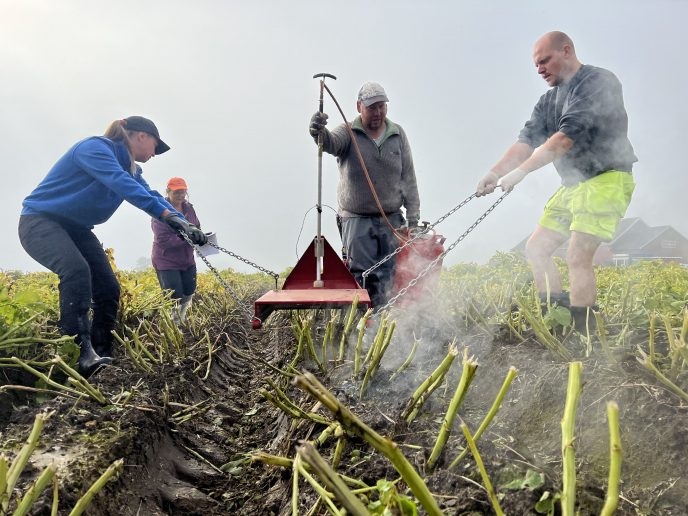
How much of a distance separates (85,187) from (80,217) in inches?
8.6

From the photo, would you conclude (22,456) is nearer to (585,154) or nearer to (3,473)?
(3,473)

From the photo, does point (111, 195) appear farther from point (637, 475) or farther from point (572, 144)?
point (637, 475)

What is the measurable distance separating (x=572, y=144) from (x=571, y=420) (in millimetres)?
2056

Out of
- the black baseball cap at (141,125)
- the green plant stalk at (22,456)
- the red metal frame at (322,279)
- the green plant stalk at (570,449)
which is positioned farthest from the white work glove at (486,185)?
the green plant stalk at (22,456)

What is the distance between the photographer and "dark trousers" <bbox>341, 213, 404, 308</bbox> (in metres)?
4.64

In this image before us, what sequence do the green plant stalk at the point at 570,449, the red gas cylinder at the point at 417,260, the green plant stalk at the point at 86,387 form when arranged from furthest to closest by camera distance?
the red gas cylinder at the point at 417,260, the green plant stalk at the point at 86,387, the green plant stalk at the point at 570,449

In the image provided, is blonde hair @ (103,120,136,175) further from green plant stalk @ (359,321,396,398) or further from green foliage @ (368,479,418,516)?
green foliage @ (368,479,418,516)

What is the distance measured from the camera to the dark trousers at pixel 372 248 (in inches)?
183

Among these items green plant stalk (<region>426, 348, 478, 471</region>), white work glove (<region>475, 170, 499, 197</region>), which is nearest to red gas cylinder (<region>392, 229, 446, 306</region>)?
white work glove (<region>475, 170, 499, 197</region>)

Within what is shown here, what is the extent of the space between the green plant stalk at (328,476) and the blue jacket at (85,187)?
292 cm

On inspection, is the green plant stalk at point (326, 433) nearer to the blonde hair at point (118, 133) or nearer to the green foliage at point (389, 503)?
the green foliage at point (389, 503)

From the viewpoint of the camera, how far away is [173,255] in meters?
5.37

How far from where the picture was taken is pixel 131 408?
8.16ft

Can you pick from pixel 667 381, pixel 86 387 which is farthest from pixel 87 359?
pixel 667 381
